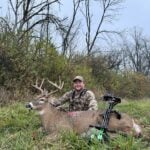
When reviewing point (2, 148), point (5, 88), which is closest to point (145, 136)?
point (2, 148)

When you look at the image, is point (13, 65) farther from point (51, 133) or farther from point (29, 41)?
point (51, 133)

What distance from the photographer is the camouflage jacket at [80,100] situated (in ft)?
41.1

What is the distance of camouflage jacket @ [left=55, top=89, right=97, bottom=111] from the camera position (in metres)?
12.5

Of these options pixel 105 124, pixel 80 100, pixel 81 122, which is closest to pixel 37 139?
pixel 81 122

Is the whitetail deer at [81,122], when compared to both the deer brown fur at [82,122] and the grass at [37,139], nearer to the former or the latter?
the deer brown fur at [82,122]

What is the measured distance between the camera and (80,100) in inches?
498

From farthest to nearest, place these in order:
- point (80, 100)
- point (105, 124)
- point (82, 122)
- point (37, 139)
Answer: point (80, 100), point (82, 122), point (37, 139), point (105, 124)

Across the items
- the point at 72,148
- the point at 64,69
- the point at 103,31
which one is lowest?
the point at 72,148

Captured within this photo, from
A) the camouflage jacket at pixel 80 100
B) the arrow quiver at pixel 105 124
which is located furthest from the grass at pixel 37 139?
the camouflage jacket at pixel 80 100

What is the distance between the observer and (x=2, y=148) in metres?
10.0

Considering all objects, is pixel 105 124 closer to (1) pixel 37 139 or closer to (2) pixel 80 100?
(1) pixel 37 139

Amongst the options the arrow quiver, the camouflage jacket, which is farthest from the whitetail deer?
the camouflage jacket

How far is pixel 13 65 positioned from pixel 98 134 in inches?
468

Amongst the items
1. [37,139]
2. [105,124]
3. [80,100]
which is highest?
[80,100]
